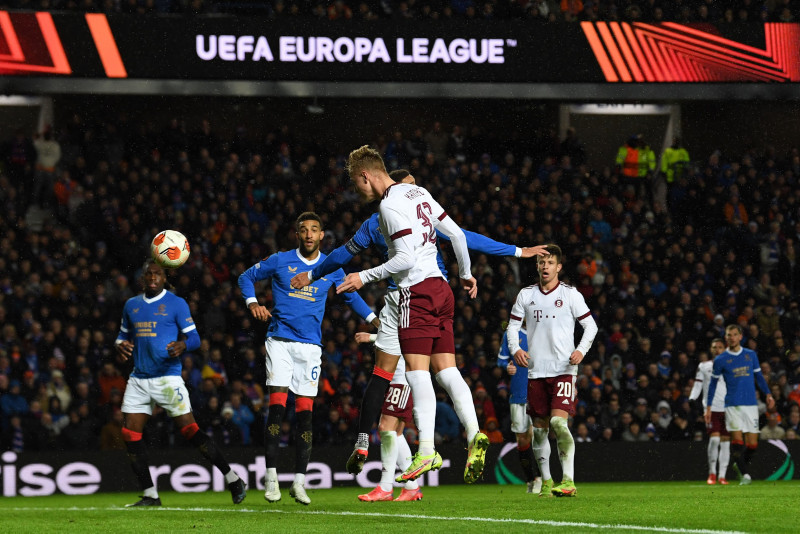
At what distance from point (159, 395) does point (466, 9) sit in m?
16.4

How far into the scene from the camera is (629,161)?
26.3 metres

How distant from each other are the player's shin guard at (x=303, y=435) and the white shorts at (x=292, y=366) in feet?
0.38

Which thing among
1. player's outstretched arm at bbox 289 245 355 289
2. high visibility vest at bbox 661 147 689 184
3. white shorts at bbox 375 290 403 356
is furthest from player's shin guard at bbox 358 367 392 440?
high visibility vest at bbox 661 147 689 184

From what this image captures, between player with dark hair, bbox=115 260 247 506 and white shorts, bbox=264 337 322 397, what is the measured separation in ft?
2.43

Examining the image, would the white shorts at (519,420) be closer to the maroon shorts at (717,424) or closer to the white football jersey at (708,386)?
the white football jersey at (708,386)

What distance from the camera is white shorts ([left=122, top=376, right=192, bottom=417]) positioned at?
34.5 ft

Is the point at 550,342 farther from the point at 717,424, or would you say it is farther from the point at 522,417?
the point at 717,424

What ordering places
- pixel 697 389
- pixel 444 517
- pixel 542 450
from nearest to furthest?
pixel 444 517 < pixel 542 450 < pixel 697 389

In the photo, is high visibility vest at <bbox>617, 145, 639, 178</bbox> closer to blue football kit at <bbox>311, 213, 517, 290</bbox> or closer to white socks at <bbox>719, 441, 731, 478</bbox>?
white socks at <bbox>719, 441, 731, 478</bbox>

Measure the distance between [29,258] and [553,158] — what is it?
11.4 metres

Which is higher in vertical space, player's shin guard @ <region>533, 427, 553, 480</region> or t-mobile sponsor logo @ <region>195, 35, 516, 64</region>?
t-mobile sponsor logo @ <region>195, 35, 516, 64</region>

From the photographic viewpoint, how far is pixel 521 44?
24891 millimetres

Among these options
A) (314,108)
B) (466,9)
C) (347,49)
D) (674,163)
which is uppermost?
(466,9)

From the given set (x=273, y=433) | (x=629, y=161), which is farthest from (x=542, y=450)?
(x=629, y=161)
